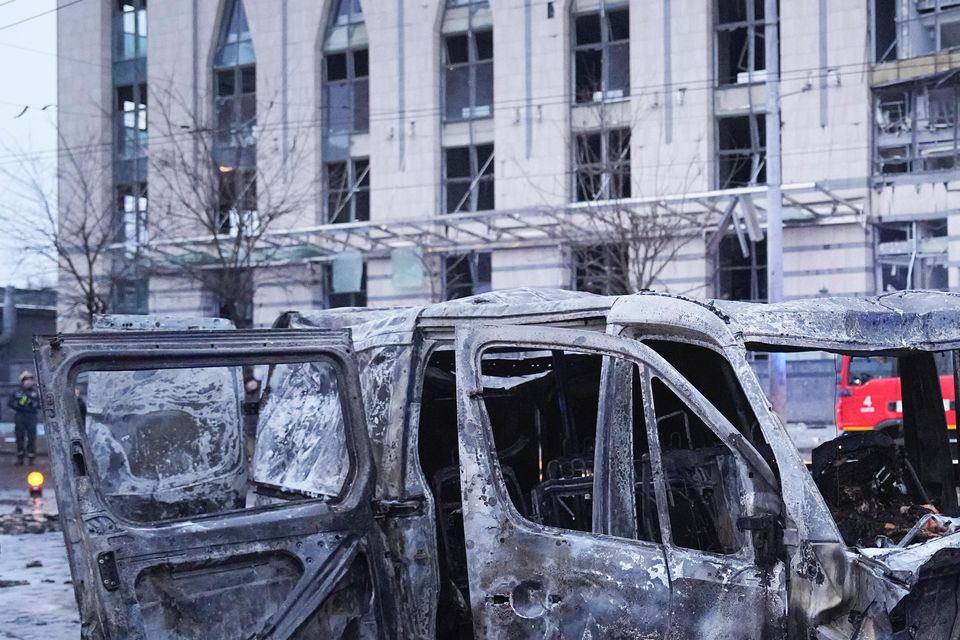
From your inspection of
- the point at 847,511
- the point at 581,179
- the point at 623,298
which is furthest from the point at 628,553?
the point at 581,179

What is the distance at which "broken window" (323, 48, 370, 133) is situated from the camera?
30.8 metres

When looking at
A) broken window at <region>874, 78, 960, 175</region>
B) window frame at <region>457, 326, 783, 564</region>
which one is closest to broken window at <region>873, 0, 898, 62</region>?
broken window at <region>874, 78, 960, 175</region>

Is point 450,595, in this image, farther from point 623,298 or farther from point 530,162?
point 530,162

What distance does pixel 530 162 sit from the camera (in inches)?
1104

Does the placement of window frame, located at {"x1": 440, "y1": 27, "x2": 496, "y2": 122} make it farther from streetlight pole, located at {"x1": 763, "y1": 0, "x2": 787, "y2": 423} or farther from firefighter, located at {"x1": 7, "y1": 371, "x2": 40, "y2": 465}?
firefighter, located at {"x1": 7, "y1": 371, "x2": 40, "y2": 465}

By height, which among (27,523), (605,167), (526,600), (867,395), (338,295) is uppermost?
(605,167)

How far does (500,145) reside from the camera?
93.6ft

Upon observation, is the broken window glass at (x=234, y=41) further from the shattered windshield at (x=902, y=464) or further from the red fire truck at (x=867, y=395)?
the shattered windshield at (x=902, y=464)

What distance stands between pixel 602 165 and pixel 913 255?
6.96 m

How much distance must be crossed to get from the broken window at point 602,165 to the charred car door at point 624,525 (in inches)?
856

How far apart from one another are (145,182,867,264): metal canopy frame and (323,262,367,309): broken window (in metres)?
0.63

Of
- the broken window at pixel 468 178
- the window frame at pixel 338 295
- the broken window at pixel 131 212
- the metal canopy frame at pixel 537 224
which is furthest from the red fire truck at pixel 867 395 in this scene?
the broken window at pixel 131 212

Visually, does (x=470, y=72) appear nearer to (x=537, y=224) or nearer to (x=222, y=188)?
(x=537, y=224)

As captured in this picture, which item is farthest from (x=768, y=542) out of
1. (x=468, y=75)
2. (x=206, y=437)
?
(x=468, y=75)
